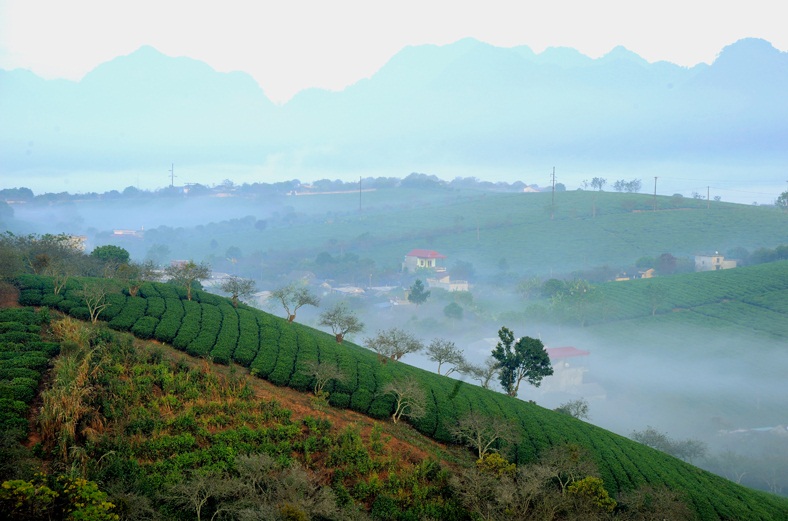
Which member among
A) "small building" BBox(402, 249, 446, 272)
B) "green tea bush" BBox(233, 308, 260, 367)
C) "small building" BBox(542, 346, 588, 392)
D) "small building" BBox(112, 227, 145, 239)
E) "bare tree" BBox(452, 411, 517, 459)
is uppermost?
"green tea bush" BBox(233, 308, 260, 367)

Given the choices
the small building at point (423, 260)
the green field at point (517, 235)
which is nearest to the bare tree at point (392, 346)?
the small building at point (423, 260)

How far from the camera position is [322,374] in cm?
3073

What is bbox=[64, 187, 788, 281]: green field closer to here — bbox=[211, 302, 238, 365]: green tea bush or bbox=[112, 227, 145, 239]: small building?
bbox=[112, 227, 145, 239]: small building

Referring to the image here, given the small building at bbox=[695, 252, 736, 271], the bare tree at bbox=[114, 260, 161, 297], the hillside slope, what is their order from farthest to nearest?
the small building at bbox=[695, 252, 736, 271], the bare tree at bbox=[114, 260, 161, 297], the hillside slope

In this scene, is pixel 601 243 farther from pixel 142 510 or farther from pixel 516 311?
pixel 142 510

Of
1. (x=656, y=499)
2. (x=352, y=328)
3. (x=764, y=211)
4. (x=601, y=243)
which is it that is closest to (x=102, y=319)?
(x=352, y=328)

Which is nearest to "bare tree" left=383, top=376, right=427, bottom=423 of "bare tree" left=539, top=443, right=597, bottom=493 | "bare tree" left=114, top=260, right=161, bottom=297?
"bare tree" left=539, top=443, right=597, bottom=493

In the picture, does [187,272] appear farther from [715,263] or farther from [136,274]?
[715,263]

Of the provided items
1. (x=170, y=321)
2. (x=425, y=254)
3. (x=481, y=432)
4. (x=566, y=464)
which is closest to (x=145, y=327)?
(x=170, y=321)

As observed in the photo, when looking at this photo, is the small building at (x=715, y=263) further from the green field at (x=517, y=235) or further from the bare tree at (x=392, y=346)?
the bare tree at (x=392, y=346)

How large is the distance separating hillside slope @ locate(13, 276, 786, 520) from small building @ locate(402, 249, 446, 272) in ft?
317

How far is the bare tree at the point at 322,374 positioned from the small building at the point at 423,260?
338 ft

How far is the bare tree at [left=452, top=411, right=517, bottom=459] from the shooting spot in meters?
29.3

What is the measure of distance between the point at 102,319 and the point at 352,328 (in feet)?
50.5
